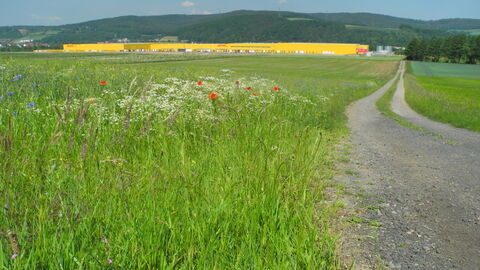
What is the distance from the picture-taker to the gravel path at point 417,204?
3961mm

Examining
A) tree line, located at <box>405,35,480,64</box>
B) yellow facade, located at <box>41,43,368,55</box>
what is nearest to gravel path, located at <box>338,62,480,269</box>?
tree line, located at <box>405,35,480,64</box>

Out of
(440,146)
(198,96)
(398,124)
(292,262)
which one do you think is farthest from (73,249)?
(398,124)

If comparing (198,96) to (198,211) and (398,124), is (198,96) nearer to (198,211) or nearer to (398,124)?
(198,211)

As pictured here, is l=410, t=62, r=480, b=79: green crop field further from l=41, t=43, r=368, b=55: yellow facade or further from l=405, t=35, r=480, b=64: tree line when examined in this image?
l=41, t=43, r=368, b=55: yellow facade

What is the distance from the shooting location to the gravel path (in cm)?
396

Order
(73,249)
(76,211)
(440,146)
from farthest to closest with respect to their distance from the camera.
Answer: (440,146) < (76,211) < (73,249)

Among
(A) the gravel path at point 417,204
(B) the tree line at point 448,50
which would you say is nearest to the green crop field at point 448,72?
(B) the tree line at point 448,50

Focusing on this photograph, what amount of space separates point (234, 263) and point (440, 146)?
10.7 m

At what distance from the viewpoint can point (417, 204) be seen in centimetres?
561

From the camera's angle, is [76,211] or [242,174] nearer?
[76,211]

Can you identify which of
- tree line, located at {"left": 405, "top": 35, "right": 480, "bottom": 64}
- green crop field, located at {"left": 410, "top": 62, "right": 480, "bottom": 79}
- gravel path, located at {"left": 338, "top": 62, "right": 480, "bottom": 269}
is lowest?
green crop field, located at {"left": 410, "top": 62, "right": 480, "bottom": 79}

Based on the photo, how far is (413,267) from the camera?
3672 mm

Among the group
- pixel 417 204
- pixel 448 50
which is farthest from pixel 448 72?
pixel 417 204

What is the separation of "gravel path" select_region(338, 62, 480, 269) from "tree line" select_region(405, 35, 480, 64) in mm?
134479
